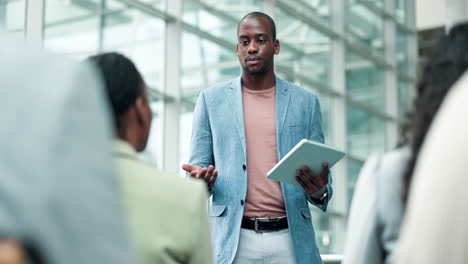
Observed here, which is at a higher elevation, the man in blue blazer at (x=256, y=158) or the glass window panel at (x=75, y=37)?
the glass window panel at (x=75, y=37)

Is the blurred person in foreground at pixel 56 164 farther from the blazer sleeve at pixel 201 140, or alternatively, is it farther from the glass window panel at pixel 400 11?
the glass window panel at pixel 400 11

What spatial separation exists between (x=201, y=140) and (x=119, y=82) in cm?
206

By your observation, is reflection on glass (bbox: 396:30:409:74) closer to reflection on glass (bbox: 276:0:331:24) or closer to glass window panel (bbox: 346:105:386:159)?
glass window panel (bbox: 346:105:386:159)

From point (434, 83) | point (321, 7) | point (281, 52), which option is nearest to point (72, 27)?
point (281, 52)

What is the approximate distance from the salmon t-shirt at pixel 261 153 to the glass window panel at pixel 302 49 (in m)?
8.23

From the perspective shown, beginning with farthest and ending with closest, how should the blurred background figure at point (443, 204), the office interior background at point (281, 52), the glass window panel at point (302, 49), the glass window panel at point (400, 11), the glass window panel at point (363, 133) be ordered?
the glass window panel at point (400, 11)
the glass window panel at point (363, 133)
the glass window panel at point (302, 49)
the office interior background at point (281, 52)
the blurred background figure at point (443, 204)

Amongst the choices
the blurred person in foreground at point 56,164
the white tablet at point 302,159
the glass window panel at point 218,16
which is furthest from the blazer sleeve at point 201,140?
the glass window panel at point 218,16

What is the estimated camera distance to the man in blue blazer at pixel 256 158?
3.81 meters

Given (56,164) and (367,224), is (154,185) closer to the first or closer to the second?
(367,224)

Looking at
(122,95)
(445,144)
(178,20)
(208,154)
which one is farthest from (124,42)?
(445,144)

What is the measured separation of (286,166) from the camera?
3.57 meters

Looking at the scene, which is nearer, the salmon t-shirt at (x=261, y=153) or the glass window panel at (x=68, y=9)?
the salmon t-shirt at (x=261, y=153)

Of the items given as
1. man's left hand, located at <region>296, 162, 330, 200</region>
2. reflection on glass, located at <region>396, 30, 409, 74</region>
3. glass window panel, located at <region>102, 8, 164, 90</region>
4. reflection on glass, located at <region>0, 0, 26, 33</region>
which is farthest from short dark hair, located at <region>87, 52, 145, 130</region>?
reflection on glass, located at <region>396, 30, 409, 74</region>

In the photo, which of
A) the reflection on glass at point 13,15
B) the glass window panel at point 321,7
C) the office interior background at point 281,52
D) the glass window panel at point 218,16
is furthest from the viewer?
the glass window panel at point 321,7
